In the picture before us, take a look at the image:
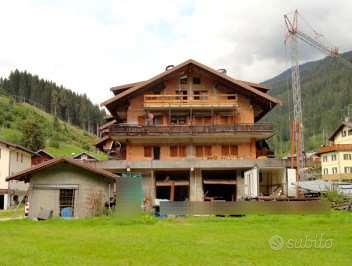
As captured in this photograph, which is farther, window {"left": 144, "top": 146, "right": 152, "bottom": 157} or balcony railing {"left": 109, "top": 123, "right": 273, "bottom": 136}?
window {"left": 144, "top": 146, "right": 152, "bottom": 157}

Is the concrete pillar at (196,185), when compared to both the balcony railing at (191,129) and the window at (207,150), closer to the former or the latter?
the window at (207,150)

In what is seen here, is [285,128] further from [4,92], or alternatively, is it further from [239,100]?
[239,100]

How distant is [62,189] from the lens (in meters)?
34.7

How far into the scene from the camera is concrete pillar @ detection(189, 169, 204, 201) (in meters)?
45.8

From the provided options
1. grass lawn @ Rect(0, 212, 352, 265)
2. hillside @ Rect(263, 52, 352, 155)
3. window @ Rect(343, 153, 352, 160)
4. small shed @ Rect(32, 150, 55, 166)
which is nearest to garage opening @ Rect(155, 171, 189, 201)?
grass lawn @ Rect(0, 212, 352, 265)

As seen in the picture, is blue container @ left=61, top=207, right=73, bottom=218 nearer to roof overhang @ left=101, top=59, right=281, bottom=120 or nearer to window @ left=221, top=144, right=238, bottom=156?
roof overhang @ left=101, top=59, right=281, bottom=120

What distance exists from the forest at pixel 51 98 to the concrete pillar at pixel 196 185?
12719 centimetres

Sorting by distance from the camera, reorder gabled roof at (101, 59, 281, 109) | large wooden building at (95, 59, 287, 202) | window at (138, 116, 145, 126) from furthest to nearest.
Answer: window at (138, 116, 145, 126)
gabled roof at (101, 59, 281, 109)
large wooden building at (95, 59, 287, 202)

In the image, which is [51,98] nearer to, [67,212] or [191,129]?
[191,129]

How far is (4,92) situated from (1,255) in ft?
512

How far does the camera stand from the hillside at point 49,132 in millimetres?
114463

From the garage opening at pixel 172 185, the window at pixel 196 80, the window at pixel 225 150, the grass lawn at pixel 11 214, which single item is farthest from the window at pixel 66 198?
the window at pixel 196 80

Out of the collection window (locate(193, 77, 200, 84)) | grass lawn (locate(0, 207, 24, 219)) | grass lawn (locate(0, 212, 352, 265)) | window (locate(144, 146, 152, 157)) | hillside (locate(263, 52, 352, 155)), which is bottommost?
grass lawn (locate(0, 212, 352, 265))

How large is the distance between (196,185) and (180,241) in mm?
26964
